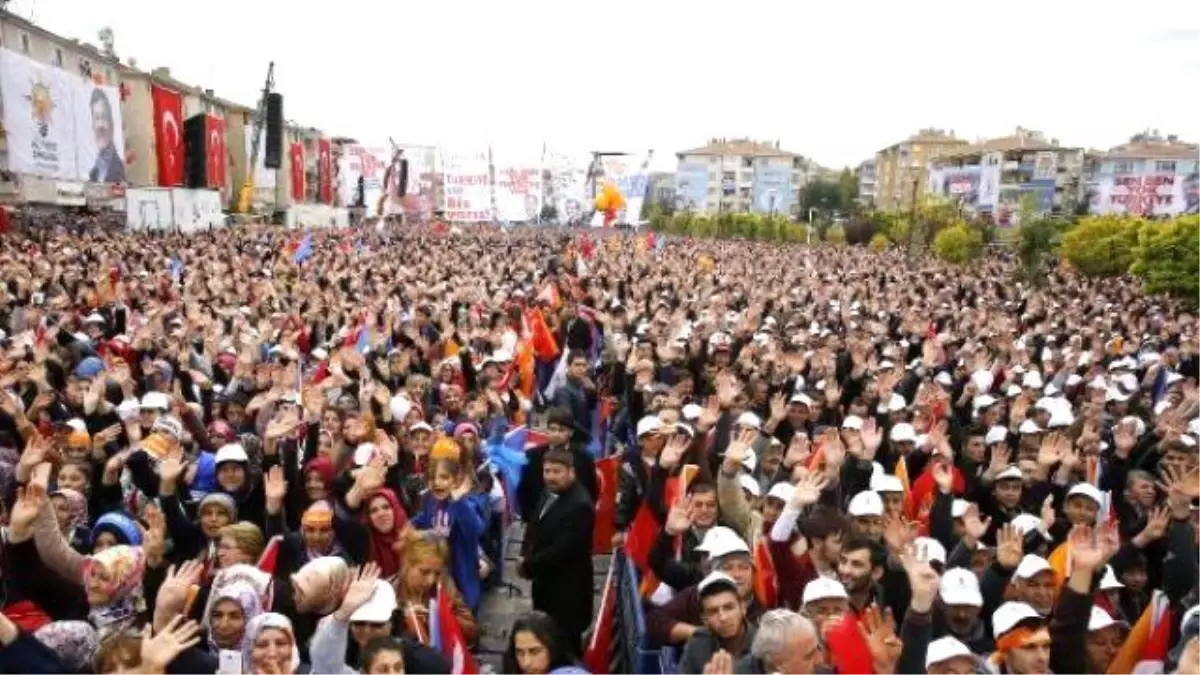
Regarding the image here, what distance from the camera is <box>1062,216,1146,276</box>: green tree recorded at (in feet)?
90.6

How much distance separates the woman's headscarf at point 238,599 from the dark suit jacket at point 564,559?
157cm

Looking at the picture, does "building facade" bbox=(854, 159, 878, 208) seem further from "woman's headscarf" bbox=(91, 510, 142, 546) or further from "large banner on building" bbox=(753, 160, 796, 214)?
"woman's headscarf" bbox=(91, 510, 142, 546)

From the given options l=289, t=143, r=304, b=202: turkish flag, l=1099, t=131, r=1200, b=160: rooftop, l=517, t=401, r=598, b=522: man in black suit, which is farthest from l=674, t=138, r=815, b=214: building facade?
l=517, t=401, r=598, b=522: man in black suit

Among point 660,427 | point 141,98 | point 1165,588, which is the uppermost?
point 141,98

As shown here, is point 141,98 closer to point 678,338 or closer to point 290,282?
point 290,282

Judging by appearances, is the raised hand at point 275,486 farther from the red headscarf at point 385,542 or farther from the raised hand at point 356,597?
the raised hand at point 356,597

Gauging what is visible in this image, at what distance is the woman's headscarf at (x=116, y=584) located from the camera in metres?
3.47

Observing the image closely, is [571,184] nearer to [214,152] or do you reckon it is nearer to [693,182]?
[214,152]

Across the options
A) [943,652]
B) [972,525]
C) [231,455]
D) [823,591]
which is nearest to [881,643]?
[823,591]

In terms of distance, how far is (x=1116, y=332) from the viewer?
13391mm

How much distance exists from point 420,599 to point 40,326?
6668 mm

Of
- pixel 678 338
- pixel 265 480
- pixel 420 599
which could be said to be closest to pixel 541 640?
pixel 420 599

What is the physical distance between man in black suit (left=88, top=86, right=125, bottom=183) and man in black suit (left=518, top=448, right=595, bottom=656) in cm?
2559

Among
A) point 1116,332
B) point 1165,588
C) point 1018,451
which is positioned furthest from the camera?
point 1116,332
